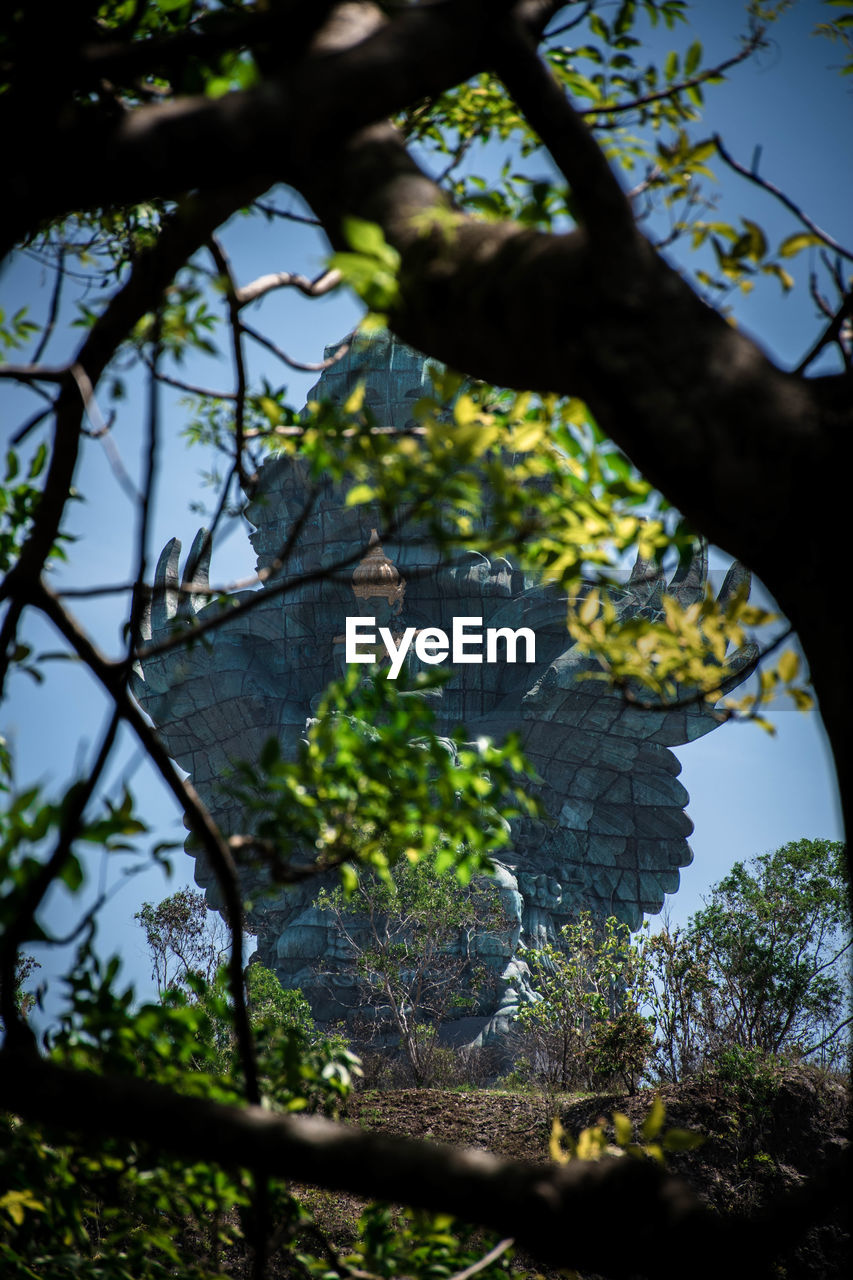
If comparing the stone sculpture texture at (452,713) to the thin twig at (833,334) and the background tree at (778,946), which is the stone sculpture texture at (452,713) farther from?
the thin twig at (833,334)

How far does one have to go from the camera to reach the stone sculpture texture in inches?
643

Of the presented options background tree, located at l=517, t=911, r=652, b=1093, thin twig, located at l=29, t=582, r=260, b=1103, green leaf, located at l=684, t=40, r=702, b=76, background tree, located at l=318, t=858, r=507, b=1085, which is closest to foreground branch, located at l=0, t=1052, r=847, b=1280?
thin twig, located at l=29, t=582, r=260, b=1103

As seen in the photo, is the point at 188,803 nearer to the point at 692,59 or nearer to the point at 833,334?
the point at 833,334

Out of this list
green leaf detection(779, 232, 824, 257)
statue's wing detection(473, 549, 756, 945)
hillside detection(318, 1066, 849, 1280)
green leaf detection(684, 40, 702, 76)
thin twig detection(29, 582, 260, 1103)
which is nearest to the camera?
green leaf detection(779, 232, 824, 257)

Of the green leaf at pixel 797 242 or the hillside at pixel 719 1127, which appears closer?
the green leaf at pixel 797 242

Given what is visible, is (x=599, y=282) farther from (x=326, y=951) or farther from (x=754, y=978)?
(x=326, y=951)

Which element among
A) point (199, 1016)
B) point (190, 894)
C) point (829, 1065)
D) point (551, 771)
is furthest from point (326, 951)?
point (199, 1016)

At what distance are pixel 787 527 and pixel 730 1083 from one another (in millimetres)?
7533

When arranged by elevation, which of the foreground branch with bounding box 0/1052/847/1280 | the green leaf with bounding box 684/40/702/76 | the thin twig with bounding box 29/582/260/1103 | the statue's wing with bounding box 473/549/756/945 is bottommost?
the foreground branch with bounding box 0/1052/847/1280

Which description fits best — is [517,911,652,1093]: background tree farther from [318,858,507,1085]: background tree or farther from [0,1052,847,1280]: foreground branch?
[0,1052,847,1280]: foreground branch

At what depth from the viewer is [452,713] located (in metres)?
17.7

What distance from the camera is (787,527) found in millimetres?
1164

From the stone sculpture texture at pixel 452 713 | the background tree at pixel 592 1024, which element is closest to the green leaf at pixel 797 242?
the background tree at pixel 592 1024

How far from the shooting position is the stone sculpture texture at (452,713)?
1634 cm
